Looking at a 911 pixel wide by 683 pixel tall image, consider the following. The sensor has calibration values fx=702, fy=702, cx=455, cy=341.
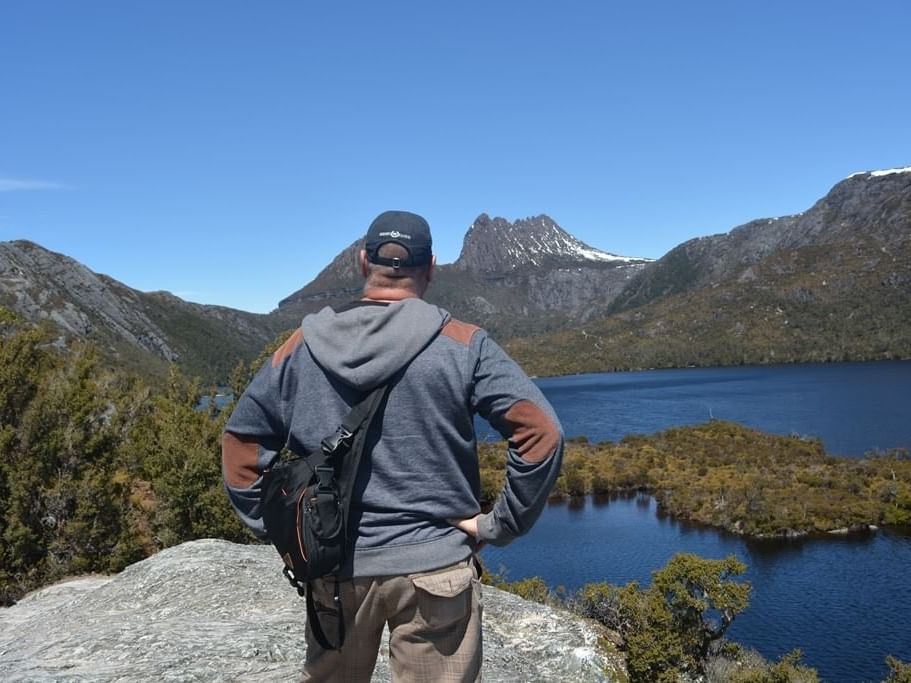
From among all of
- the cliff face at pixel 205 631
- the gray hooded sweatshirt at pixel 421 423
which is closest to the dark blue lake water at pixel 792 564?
the cliff face at pixel 205 631

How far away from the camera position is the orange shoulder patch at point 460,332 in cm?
287

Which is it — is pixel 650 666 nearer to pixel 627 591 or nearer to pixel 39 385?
pixel 627 591

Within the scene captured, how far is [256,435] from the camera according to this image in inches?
124

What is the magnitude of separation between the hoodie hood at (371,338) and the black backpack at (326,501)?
11cm

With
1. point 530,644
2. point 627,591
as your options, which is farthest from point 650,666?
point 530,644

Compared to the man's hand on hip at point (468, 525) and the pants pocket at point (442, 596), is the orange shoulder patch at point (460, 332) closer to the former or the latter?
the man's hand on hip at point (468, 525)

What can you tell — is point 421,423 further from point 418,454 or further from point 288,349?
point 288,349

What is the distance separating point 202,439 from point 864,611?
31.4 m

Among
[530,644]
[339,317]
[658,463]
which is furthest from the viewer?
[658,463]

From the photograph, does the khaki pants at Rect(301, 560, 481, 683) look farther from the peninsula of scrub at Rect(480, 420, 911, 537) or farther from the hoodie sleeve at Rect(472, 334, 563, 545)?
the peninsula of scrub at Rect(480, 420, 911, 537)

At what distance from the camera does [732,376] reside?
189 metres

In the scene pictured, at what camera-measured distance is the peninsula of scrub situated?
52031 mm

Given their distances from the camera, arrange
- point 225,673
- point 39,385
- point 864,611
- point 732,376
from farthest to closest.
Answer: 1. point 732,376
2. point 864,611
3. point 39,385
4. point 225,673

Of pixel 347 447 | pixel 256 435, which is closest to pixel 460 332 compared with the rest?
pixel 347 447
